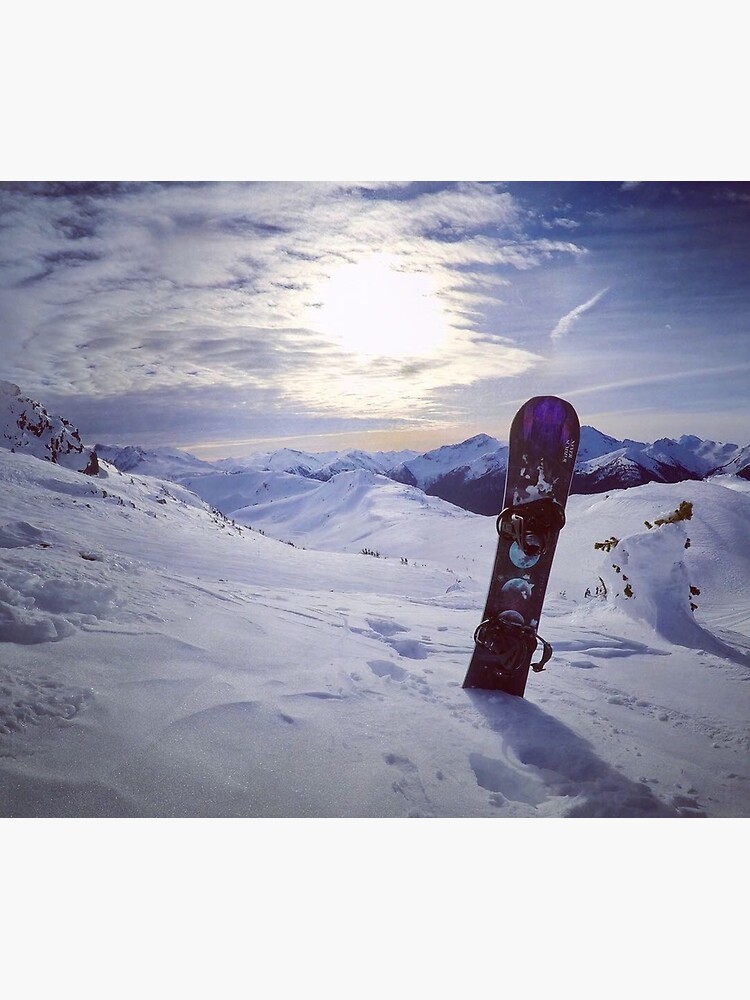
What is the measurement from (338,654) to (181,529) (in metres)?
1.24

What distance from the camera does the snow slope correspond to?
7.13 ft

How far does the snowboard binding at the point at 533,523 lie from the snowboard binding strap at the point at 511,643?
1.23 ft

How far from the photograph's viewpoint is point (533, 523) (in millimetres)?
2406

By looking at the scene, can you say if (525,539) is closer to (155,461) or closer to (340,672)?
(340,672)

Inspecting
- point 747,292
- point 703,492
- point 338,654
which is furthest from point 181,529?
point 747,292

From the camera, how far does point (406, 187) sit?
2.49 metres

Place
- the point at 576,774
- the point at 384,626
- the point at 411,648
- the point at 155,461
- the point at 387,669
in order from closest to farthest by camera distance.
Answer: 1. the point at 576,774
2. the point at 387,669
3. the point at 411,648
4. the point at 384,626
5. the point at 155,461

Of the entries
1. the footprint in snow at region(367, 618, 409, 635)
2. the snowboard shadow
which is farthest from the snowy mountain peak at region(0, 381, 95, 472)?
the snowboard shadow

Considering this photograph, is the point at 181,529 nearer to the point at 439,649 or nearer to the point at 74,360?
the point at 74,360

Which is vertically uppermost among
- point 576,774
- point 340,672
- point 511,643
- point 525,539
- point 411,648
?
point 525,539

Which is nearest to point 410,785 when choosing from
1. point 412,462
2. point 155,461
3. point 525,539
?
point 525,539

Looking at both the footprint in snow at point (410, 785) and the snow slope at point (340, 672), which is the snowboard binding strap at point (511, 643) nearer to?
the snow slope at point (340, 672)

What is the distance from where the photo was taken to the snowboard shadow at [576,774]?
2.17 metres

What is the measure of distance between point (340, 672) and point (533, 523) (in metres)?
1.15
